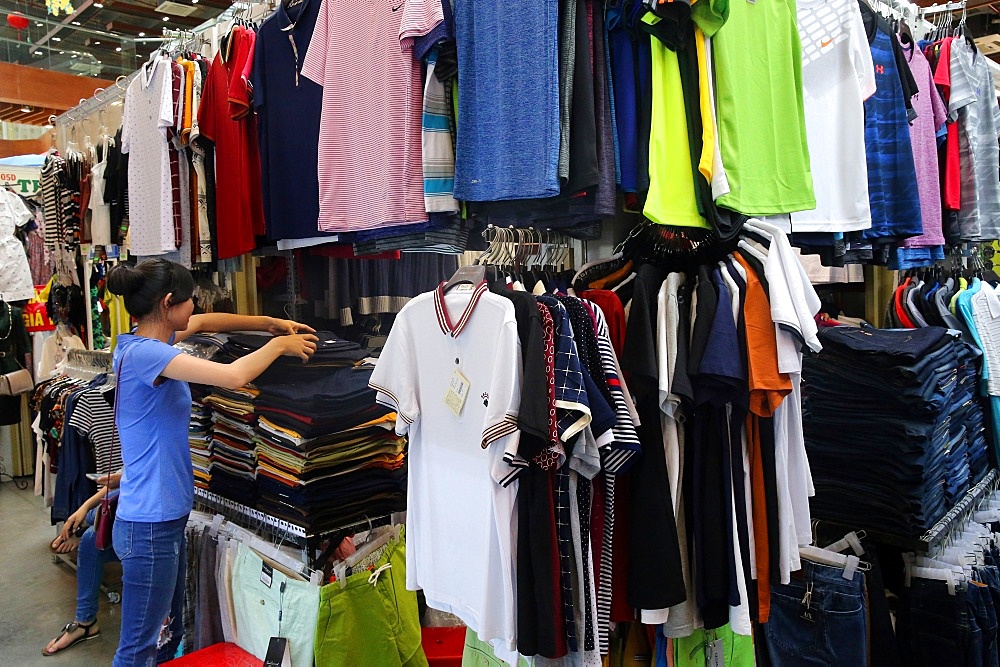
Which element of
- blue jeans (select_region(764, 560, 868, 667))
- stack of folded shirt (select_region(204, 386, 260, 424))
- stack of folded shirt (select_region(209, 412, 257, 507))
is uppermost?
stack of folded shirt (select_region(204, 386, 260, 424))

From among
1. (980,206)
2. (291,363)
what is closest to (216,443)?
(291,363)

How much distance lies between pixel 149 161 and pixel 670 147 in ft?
8.82

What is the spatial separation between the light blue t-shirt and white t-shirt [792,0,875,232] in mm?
2364

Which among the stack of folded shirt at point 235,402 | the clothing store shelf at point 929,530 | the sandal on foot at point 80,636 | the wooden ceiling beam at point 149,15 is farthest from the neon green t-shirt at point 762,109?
the wooden ceiling beam at point 149,15

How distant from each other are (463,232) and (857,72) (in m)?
1.49

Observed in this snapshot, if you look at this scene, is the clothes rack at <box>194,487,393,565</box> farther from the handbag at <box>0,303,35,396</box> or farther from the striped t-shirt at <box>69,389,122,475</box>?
the handbag at <box>0,303,35,396</box>

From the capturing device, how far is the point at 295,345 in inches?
98.7

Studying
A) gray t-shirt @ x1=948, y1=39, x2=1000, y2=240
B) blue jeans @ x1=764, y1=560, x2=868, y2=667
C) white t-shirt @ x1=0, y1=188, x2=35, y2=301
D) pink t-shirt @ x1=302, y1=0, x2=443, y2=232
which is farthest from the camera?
white t-shirt @ x1=0, y1=188, x2=35, y2=301

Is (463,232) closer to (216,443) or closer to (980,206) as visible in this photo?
(216,443)

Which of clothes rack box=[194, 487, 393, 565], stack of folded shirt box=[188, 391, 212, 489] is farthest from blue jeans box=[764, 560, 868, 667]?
stack of folded shirt box=[188, 391, 212, 489]

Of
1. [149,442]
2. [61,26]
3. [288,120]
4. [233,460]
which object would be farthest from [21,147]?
[149,442]

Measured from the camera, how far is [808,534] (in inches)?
79.7

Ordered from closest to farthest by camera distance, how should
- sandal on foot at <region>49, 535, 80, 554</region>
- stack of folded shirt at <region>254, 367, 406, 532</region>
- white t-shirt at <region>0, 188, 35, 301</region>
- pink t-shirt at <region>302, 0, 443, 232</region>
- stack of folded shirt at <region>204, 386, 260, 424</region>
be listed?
pink t-shirt at <region>302, 0, 443, 232</region>, stack of folded shirt at <region>254, 367, 406, 532</region>, stack of folded shirt at <region>204, 386, 260, 424</region>, sandal on foot at <region>49, 535, 80, 554</region>, white t-shirt at <region>0, 188, 35, 301</region>

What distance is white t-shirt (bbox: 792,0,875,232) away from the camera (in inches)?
96.5
